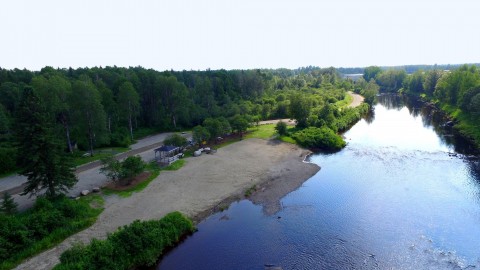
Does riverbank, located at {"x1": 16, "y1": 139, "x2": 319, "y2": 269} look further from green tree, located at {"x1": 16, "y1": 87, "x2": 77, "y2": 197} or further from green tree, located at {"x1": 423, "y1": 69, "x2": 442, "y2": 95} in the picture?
green tree, located at {"x1": 423, "y1": 69, "x2": 442, "y2": 95}

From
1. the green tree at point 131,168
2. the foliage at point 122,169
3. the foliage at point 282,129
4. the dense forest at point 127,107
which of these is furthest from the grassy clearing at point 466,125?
the foliage at point 122,169

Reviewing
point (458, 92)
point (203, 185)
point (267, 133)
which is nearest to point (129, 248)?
point (203, 185)

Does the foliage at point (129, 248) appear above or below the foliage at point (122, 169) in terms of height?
below

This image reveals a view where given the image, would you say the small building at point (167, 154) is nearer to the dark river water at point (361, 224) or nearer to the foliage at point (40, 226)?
the foliage at point (40, 226)

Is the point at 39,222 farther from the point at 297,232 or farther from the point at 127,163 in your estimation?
the point at 297,232

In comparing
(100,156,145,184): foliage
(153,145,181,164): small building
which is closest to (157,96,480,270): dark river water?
(100,156,145,184): foliage

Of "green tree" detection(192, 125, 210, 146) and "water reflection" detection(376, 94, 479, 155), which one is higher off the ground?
"green tree" detection(192, 125, 210, 146)

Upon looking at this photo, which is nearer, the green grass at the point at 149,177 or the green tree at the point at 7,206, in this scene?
the green tree at the point at 7,206
